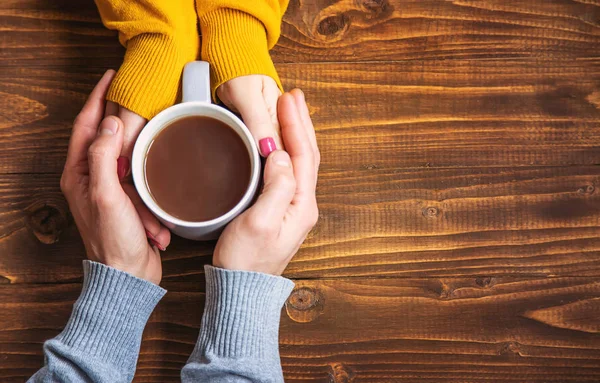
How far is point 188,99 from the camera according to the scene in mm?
733

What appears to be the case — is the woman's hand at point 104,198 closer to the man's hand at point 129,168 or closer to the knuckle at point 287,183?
the man's hand at point 129,168

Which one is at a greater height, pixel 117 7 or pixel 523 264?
pixel 523 264

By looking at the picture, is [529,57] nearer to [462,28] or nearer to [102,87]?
[462,28]

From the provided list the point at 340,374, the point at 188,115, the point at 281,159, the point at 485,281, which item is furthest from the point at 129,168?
the point at 485,281

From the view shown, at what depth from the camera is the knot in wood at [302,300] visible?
81 centimetres

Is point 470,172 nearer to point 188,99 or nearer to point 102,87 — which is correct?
point 188,99

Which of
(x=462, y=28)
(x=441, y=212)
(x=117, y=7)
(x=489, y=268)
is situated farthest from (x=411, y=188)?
(x=117, y=7)

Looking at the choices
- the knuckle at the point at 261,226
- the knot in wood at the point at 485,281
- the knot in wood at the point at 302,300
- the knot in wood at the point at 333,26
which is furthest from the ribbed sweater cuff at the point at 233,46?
the knot in wood at the point at 485,281

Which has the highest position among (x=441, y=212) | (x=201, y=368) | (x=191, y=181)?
(x=441, y=212)

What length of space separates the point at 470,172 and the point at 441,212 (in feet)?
0.26

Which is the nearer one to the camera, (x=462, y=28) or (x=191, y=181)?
(x=191, y=181)

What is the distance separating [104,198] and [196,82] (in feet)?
0.65

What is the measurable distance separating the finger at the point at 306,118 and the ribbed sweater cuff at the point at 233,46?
32 mm

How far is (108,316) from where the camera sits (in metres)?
0.72
